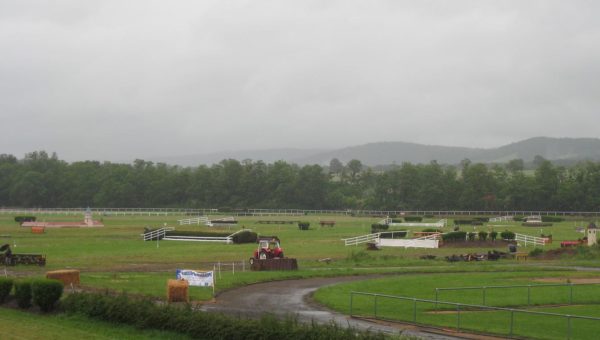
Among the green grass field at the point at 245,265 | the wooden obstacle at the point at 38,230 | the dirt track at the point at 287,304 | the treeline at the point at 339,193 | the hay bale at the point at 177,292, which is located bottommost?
the dirt track at the point at 287,304

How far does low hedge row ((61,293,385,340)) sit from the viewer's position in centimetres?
2206

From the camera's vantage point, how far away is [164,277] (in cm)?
4291

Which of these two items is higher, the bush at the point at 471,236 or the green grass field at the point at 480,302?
the bush at the point at 471,236

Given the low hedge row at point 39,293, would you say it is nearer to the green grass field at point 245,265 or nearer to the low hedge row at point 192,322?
the low hedge row at point 192,322

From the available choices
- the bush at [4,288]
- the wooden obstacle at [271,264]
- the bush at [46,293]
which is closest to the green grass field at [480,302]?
the wooden obstacle at [271,264]

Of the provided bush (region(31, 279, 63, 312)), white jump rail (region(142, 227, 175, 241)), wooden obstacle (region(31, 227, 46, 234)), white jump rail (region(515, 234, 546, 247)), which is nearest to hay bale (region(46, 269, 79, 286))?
bush (region(31, 279, 63, 312))

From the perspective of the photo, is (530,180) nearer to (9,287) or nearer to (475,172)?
(475,172)

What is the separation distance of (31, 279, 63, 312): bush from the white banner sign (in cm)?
744

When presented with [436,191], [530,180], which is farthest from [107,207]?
[530,180]

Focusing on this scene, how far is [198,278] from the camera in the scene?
37.4 m

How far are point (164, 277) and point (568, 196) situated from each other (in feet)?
456

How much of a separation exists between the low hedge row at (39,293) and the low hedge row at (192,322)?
617 millimetres

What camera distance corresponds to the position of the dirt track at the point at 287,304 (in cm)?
2773

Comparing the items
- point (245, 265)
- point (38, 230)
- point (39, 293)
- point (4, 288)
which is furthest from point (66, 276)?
point (38, 230)
